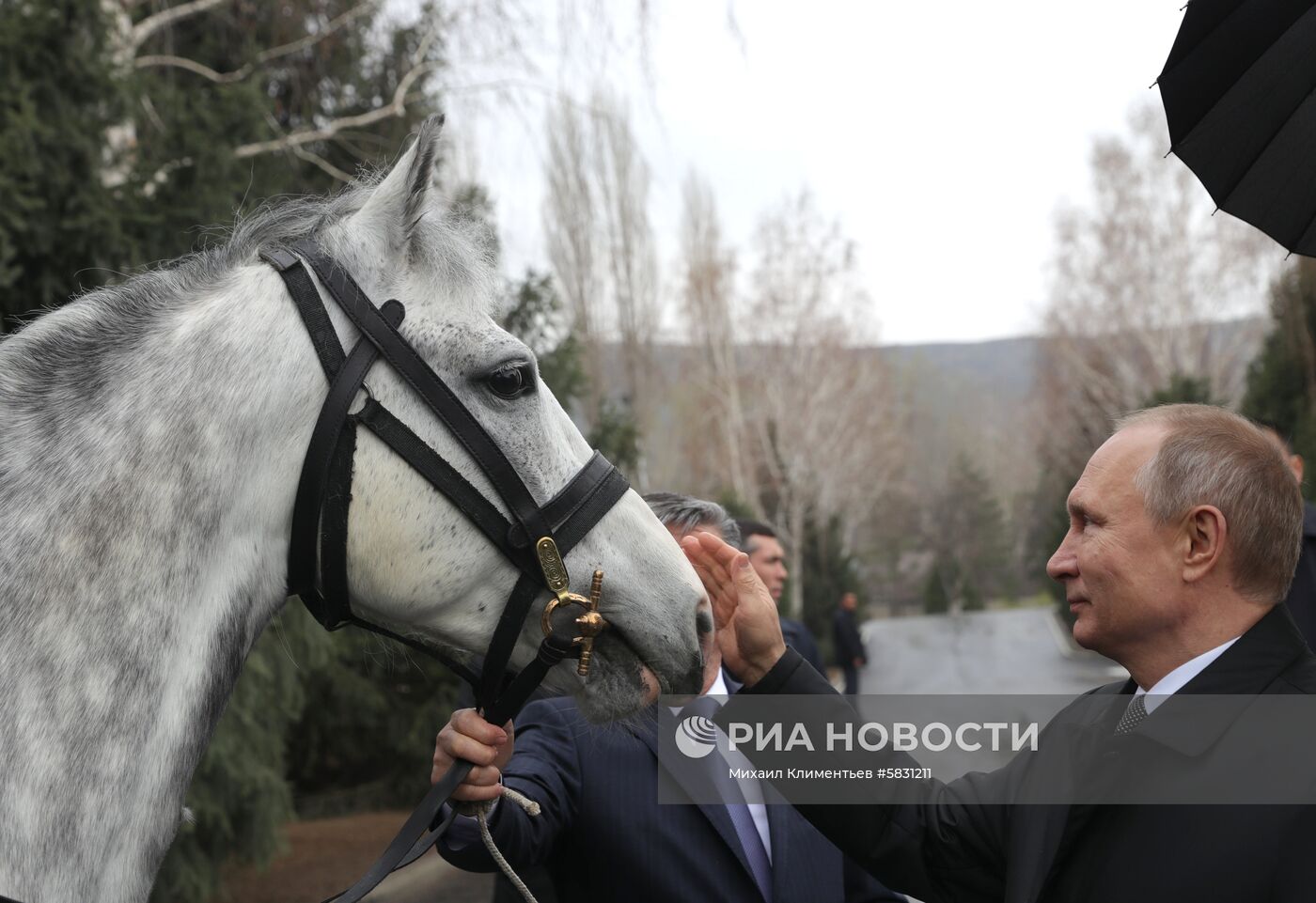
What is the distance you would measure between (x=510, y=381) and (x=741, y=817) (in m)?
1.34

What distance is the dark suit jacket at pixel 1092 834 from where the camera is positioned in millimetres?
1689

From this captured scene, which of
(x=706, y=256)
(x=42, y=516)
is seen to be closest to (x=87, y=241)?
(x=42, y=516)

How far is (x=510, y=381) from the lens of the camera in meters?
1.91

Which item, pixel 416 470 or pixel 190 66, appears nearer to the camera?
pixel 416 470

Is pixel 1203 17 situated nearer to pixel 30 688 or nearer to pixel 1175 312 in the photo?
pixel 30 688

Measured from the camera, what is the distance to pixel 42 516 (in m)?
1.65

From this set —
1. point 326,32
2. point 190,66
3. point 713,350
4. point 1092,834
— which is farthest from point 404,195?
point 713,350

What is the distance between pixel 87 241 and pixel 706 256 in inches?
1163

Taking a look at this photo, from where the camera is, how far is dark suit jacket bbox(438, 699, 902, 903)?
2.49 m

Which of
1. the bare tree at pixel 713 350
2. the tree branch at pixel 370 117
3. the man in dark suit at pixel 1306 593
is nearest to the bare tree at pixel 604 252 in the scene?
the bare tree at pixel 713 350

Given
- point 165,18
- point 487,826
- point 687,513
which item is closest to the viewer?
point 487,826

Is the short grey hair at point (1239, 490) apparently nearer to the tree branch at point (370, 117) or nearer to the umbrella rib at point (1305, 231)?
the umbrella rib at point (1305, 231)

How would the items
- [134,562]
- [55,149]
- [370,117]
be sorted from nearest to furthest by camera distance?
1. [134,562]
2. [55,149]
3. [370,117]

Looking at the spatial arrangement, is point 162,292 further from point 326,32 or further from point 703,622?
point 326,32
